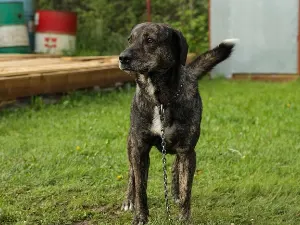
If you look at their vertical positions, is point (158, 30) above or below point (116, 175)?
above

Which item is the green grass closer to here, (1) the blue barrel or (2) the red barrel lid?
(2) the red barrel lid

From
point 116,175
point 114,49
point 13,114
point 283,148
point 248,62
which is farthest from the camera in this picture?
point 114,49

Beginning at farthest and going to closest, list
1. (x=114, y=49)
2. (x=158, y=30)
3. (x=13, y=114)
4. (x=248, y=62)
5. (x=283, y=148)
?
(x=114, y=49), (x=248, y=62), (x=13, y=114), (x=283, y=148), (x=158, y=30)

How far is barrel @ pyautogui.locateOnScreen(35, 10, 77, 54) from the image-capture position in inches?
517

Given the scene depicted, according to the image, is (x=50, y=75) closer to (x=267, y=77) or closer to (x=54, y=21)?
(x=54, y=21)

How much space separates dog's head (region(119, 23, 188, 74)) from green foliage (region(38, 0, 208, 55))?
9.59 m

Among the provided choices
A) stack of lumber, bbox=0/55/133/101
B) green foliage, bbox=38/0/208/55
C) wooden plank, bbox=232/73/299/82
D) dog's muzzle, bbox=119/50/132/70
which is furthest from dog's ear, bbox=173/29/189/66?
green foliage, bbox=38/0/208/55

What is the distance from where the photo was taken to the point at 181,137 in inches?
169

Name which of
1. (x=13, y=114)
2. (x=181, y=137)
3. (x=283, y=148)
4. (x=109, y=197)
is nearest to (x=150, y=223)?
(x=181, y=137)

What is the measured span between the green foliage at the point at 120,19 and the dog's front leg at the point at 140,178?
371 inches

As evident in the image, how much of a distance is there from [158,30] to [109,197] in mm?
1603

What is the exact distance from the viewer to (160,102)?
168 inches

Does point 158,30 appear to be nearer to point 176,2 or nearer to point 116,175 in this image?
point 116,175

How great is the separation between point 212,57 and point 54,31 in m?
8.54
